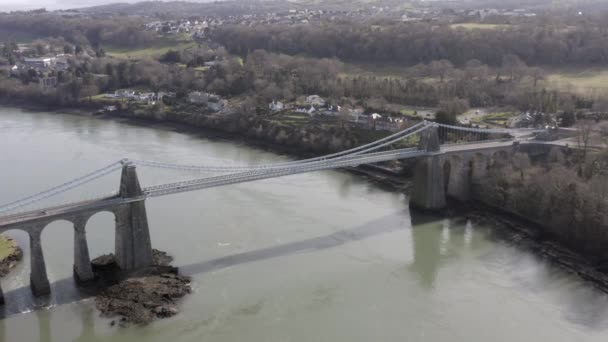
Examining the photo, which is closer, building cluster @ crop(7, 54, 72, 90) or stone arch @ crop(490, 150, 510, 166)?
stone arch @ crop(490, 150, 510, 166)

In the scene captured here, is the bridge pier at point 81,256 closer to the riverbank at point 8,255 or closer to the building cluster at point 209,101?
the riverbank at point 8,255

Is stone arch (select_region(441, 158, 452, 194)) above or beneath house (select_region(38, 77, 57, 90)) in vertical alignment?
beneath

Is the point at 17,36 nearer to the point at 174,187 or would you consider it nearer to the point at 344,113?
the point at 344,113

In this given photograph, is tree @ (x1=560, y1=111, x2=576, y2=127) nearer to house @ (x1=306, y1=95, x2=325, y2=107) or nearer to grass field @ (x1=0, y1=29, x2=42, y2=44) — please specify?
house @ (x1=306, y1=95, x2=325, y2=107)

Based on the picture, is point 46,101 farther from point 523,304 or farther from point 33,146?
point 523,304

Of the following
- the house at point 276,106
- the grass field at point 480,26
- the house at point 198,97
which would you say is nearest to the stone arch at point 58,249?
the house at point 276,106

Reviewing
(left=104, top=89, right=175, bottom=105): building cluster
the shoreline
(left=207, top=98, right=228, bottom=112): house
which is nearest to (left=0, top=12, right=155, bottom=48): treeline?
(left=104, top=89, right=175, bottom=105): building cluster
